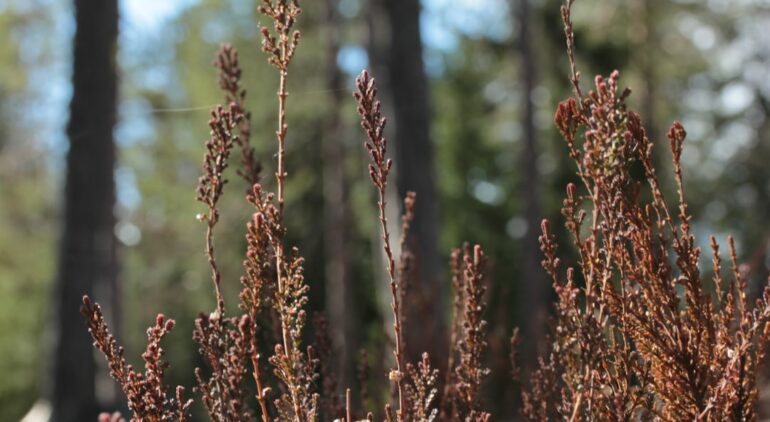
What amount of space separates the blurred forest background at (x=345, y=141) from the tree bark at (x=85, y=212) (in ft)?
21.3

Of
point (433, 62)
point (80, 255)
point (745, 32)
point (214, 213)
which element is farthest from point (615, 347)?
point (745, 32)

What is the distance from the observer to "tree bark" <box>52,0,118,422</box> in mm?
6664

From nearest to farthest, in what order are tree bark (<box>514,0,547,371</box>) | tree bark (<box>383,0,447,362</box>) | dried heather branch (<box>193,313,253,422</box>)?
dried heather branch (<box>193,313,253,422</box>) < tree bark (<box>383,0,447,362</box>) < tree bark (<box>514,0,547,371</box>)

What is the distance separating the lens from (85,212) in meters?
6.65

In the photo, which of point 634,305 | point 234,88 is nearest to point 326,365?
point 234,88

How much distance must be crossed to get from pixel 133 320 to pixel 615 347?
1790 cm

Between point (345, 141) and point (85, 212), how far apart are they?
9534 millimetres

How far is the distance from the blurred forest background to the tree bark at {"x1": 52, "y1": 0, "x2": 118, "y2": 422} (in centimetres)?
650

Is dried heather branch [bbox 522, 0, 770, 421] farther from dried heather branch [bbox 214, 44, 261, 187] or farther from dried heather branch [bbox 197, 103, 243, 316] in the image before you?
dried heather branch [bbox 214, 44, 261, 187]

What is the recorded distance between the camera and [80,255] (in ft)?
22.0

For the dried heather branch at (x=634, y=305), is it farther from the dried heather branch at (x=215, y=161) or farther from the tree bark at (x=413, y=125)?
the tree bark at (x=413, y=125)

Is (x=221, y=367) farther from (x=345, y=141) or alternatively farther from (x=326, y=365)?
(x=345, y=141)

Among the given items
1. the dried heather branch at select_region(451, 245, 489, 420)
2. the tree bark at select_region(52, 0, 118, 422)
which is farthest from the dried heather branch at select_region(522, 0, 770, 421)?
the tree bark at select_region(52, 0, 118, 422)

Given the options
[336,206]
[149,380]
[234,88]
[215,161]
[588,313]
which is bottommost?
[149,380]
